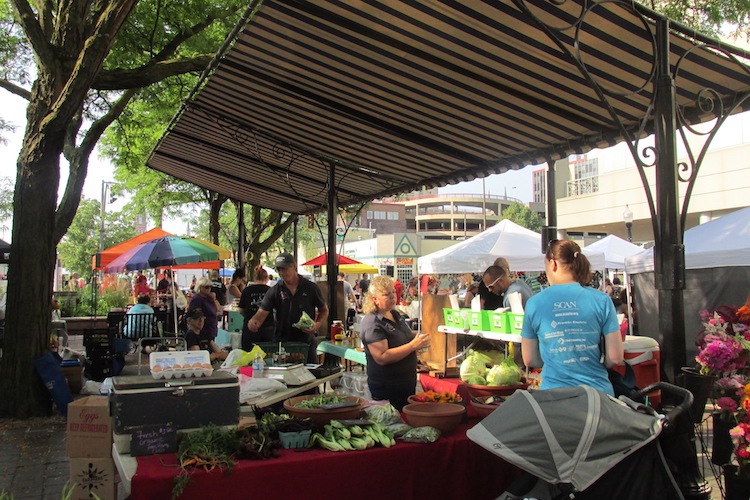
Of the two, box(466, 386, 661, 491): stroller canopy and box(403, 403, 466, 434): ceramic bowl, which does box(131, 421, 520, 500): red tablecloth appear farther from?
box(466, 386, 661, 491): stroller canopy

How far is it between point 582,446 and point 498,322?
10.1 feet

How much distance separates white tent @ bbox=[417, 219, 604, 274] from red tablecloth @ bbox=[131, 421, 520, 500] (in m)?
8.88

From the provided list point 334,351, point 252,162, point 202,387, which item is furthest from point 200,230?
point 202,387

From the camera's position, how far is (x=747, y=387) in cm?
353

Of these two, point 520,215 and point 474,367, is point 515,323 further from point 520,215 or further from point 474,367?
point 520,215

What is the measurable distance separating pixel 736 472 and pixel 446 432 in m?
1.80

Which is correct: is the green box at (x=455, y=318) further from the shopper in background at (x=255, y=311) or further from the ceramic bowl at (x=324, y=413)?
the ceramic bowl at (x=324, y=413)

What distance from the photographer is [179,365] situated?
348cm

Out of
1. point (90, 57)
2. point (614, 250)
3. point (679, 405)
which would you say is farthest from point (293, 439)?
point (614, 250)

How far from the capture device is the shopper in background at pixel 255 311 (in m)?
7.52

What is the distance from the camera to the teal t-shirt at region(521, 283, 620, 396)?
A: 3.43 meters

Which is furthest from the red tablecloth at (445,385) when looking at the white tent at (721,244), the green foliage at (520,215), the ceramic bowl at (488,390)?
the green foliage at (520,215)

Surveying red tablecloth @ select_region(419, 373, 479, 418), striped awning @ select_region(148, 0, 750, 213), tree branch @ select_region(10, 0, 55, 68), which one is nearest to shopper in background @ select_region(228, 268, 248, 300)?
striped awning @ select_region(148, 0, 750, 213)

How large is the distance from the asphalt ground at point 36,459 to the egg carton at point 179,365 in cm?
167
